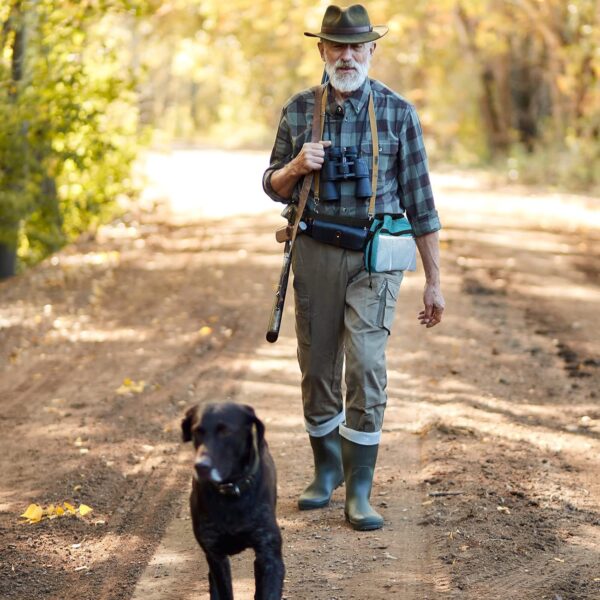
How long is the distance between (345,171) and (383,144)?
0.81 feet

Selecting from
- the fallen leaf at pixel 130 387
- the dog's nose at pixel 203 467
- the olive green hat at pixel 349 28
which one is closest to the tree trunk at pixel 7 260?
the fallen leaf at pixel 130 387

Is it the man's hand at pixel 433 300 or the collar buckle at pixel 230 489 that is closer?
the collar buckle at pixel 230 489

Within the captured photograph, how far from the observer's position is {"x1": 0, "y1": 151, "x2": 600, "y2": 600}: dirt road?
5121 millimetres

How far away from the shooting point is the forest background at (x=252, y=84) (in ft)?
42.0

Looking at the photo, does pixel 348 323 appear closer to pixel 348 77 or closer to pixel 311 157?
pixel 311 157

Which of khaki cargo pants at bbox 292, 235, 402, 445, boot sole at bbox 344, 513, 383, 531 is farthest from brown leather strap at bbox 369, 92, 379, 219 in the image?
boot sole at bbox 344, 513, 383, 531

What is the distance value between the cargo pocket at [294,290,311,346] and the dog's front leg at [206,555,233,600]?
1.64 meters

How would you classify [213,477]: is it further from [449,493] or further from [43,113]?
[43,113]

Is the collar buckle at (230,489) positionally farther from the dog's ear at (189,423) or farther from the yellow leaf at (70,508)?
the yellow leaf at (70,508)

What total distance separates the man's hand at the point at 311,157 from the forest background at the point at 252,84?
6761mm

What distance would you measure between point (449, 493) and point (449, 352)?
3.79 meters

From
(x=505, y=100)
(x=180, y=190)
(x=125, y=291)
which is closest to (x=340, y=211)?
(x=125, y=291)

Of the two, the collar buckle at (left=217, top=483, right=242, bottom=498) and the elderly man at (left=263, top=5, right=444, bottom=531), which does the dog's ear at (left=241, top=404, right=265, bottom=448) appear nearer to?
the collar buckle at (left=217, top=483, right=242, bottom=498)

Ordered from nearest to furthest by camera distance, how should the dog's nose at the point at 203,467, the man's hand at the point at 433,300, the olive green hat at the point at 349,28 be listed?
1. the dog's nose at the point at 203,467
2. the olive green hat at the point at 349,28
3. the man's hand at the point at 433,300
